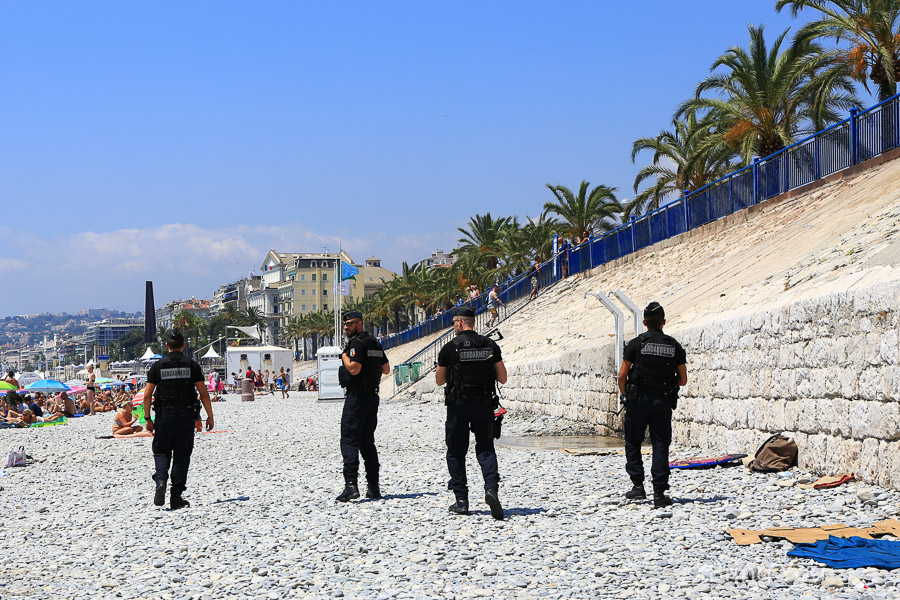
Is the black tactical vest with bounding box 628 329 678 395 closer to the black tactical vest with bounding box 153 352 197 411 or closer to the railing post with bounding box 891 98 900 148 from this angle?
the black tactical vest with bounding box 153 352 197 411

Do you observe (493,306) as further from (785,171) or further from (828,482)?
(828,482)

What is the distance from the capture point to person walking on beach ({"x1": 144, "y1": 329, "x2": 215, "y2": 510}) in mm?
8234

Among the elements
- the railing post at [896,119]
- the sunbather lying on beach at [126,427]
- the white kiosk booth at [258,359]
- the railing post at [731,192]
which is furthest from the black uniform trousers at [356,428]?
the white kiosk booth at [258,359]

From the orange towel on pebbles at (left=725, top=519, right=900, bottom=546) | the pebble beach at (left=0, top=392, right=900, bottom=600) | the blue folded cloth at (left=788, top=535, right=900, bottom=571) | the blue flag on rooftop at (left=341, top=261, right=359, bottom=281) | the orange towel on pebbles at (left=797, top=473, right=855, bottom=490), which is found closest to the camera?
the blue folded cloth at (left=788, top=535, right=900, bottom=571)

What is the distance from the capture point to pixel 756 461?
8664 mm

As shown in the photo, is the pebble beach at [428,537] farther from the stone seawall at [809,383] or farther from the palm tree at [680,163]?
the palm tree at [680,163]

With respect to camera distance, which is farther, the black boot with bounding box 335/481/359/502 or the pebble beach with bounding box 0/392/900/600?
the black boot with bounding box 335/481/359/502

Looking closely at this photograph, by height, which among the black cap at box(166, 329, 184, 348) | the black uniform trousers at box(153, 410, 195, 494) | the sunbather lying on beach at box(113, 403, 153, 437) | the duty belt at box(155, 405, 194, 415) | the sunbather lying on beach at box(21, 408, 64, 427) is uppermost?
the black cap at box(166, 329, 184, 348)

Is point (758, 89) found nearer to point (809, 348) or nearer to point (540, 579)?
point (809, 348)

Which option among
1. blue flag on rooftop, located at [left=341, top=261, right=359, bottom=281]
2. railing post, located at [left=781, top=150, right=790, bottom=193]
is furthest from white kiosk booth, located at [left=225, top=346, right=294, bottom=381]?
railing post, located at [left=781, top=150, right=790, bottom=193]

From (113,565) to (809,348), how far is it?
619 centimetres

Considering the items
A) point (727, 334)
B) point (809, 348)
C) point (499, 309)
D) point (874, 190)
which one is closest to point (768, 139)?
point (874, 190)

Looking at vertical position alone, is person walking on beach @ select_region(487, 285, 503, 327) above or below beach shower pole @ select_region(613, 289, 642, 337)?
above

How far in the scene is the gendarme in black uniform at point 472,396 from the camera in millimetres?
7070
